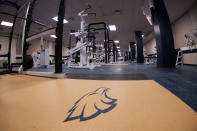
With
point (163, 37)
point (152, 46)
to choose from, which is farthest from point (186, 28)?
point (152, 46)

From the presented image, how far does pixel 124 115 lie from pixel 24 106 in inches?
21.8

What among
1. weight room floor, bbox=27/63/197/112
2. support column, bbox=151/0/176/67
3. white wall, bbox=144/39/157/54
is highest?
white wall, bbox=144/39/157/54

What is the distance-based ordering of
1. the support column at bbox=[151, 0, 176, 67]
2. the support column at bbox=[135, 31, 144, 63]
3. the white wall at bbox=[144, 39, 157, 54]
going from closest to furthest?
1. the support column at bbox=[151, 0, 176, 67]
2. the support column at bbox=[135, 31, 144, 63]
3. the white wall at bbox=[144, 39, 157, 54]

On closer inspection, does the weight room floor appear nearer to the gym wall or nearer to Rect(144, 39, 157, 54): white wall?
the gym wall

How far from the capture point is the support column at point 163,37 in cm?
241

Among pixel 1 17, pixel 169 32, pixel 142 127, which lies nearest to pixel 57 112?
pixel 142 127

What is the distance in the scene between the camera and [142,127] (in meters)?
0.28

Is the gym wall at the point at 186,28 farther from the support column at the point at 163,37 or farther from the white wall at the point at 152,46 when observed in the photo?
the white wall at the point at 152,46

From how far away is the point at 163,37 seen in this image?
245 centimetres

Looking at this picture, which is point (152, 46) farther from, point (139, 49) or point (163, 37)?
→ point (163, 37)

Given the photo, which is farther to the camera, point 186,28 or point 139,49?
point 139,49

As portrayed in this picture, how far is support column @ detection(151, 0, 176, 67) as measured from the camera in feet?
7.89

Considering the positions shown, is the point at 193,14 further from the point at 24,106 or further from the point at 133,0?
the point at 24,106

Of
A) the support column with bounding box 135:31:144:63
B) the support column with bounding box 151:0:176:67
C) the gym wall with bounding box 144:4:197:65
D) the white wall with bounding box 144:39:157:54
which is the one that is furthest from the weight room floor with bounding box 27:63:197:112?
the white wall with bounding box 144:39:157:54
